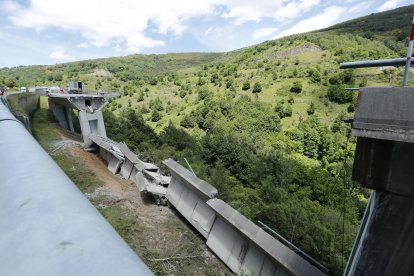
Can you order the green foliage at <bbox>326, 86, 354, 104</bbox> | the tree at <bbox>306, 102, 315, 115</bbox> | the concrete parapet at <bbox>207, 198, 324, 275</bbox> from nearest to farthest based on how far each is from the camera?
the concrete parapet at <bbox>207, 198, 324, 275</bbox>
the tree at <bbox>306, 102, 315, 115</bbox>
the green foliage at <bbox>326, 86, 354, 104</bbox>

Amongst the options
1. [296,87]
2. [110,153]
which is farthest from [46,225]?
[296,87]

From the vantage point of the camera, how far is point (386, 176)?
421cm

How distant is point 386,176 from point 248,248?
22.1 feet

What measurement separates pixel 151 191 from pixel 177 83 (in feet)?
298

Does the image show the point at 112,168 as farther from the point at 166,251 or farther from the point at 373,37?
the point at 373,37

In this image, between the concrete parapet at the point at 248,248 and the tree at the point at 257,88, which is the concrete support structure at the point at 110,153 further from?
the tree at the point at 257,88

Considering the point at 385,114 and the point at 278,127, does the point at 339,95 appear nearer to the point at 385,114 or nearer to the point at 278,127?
the point at 278,127

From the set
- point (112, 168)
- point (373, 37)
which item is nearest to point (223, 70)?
point (373, 37)

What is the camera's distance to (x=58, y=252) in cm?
94

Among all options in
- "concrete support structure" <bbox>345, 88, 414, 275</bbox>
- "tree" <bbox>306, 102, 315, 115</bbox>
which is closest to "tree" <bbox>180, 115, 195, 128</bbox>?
"tree" <bbox>306, 102, 315, 115</bbox>

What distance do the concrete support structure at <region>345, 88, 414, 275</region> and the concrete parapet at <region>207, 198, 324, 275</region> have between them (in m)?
3.58

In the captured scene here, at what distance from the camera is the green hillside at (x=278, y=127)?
622 inches

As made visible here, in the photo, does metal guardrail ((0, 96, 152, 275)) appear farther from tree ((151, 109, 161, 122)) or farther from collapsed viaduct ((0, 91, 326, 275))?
tree ((151, 109, 161, 122))

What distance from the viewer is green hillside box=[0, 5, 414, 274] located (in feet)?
51.9
